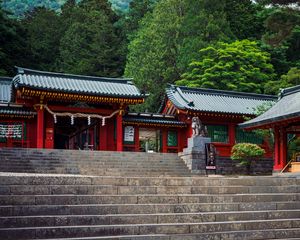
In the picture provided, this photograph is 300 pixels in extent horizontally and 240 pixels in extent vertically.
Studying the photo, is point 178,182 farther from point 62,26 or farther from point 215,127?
point 62,26

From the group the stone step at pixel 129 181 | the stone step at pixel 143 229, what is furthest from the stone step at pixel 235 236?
the stone step at pixel 129 181

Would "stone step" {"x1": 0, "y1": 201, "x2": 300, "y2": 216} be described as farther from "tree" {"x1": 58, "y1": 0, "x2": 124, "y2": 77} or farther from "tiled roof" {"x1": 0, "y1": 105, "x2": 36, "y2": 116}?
"tree" {"x1": 58, "y1": 0, "x2": 124, "y2": 77}

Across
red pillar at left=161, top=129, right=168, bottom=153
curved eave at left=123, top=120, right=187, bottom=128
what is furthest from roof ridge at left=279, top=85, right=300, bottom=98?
red pillar at left=161, top=129, right=168, bottom=153

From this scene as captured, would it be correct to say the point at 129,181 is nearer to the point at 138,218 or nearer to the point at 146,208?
the point at 146,208

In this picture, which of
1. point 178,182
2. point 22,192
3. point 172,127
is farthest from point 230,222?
point 172,127

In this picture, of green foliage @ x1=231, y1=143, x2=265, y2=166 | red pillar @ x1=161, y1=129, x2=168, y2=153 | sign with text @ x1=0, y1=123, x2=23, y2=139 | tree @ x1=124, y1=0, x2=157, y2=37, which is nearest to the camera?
green foliage @ x1=231, y1=143, x2=265, y2=166

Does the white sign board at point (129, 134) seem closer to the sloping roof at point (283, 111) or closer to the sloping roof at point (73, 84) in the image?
the sloping roof at point (73, 84)

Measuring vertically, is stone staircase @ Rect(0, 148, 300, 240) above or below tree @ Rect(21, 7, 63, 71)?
below

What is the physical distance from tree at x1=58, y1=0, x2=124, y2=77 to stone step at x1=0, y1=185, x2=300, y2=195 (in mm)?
33362

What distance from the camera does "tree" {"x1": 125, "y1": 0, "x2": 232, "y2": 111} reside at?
1405 inches

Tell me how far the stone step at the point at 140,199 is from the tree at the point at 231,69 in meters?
23.6

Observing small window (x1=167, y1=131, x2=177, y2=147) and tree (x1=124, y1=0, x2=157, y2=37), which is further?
tree (x1=124, y1=0, x2=157, y2=37)

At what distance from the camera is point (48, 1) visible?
79.8m

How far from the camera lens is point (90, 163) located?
18656mm
